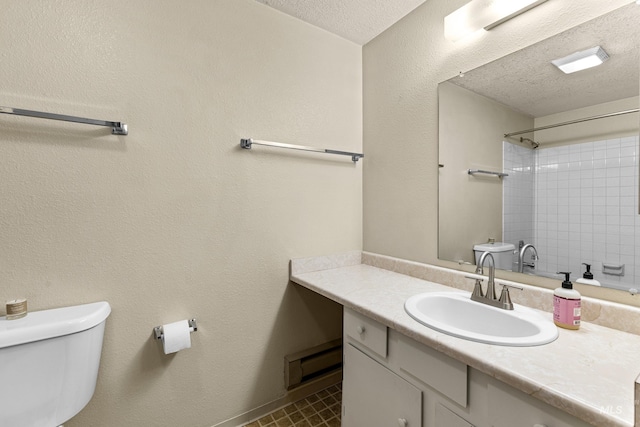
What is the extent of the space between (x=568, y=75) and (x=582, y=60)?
0.06m

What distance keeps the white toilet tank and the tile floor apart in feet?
2.91

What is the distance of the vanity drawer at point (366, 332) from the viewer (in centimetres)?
108

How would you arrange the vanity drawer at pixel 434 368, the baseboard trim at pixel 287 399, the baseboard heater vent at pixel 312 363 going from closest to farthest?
the vanity drawer at pixel 434 368 < the baseboard trim at pixel 287 399 < the baseboard heater vent at pixel 312 363

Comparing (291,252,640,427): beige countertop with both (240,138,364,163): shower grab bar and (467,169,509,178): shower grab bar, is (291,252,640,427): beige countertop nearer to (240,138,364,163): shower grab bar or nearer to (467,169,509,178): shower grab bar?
(467,169,509,178): shower grab bar

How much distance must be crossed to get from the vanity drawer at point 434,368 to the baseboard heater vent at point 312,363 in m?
0.83

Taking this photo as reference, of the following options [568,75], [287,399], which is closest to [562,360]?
[568,75]

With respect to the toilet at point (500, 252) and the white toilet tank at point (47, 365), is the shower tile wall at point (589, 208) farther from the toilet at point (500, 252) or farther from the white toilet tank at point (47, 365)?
the white toilet tank at point (47, 365)

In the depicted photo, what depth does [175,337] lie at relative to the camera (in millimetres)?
1219

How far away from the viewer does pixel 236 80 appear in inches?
57.3

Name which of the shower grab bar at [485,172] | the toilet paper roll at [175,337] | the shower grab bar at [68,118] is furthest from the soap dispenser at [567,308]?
the shower grab bar at [68,118]

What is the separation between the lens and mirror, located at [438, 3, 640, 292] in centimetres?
94

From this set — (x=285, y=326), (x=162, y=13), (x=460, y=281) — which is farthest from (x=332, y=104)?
(x=285, y=326)

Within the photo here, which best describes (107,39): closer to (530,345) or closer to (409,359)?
A: (409,359)

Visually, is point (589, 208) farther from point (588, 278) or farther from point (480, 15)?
point (480, 15)
